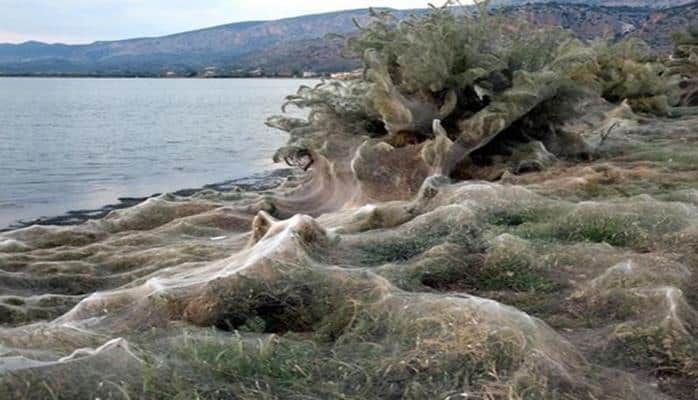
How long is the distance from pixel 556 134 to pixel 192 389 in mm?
8184

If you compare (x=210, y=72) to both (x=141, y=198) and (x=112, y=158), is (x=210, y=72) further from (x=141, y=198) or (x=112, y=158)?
(x=141, y=198)

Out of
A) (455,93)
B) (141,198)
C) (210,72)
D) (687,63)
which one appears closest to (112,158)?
(141,198)

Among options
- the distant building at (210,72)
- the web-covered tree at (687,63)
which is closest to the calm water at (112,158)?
the web-covered tree at (687,63)

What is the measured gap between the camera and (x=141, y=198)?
1515 centimetres

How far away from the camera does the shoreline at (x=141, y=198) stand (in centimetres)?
1259

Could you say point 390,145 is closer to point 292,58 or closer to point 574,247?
point 574,247

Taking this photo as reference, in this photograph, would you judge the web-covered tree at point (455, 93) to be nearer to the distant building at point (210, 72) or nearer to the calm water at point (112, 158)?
the calm water at point (112, 158)

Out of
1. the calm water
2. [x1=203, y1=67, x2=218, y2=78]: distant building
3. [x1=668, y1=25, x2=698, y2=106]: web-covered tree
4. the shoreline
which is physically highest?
[x1=668, y1=25, x2=698, y2=106]: web-covered tree

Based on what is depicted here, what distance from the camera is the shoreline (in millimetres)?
12594

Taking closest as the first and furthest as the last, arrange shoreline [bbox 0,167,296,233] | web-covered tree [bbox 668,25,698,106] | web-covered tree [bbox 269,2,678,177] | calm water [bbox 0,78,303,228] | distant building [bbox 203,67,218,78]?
web-covered tree [bbox 269,2,678,177]
shoreline [bbox 0,167,296,233]
calm water [bbox 0,78,303,228]
web-covered tree [bbox 668,25,698,106]
distant building [bbox 203,67,218,78]

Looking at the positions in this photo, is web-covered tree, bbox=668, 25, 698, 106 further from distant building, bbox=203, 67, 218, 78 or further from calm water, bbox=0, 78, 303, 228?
distant building, bbox=203, 67, 218, 78

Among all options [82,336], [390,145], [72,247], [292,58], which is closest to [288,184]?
[390,145]

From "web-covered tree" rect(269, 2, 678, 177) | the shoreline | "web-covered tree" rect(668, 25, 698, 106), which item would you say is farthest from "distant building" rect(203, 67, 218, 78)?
"web-covered tree" rect(269, 2, 678, 177)

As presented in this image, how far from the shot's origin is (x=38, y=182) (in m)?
17.4
